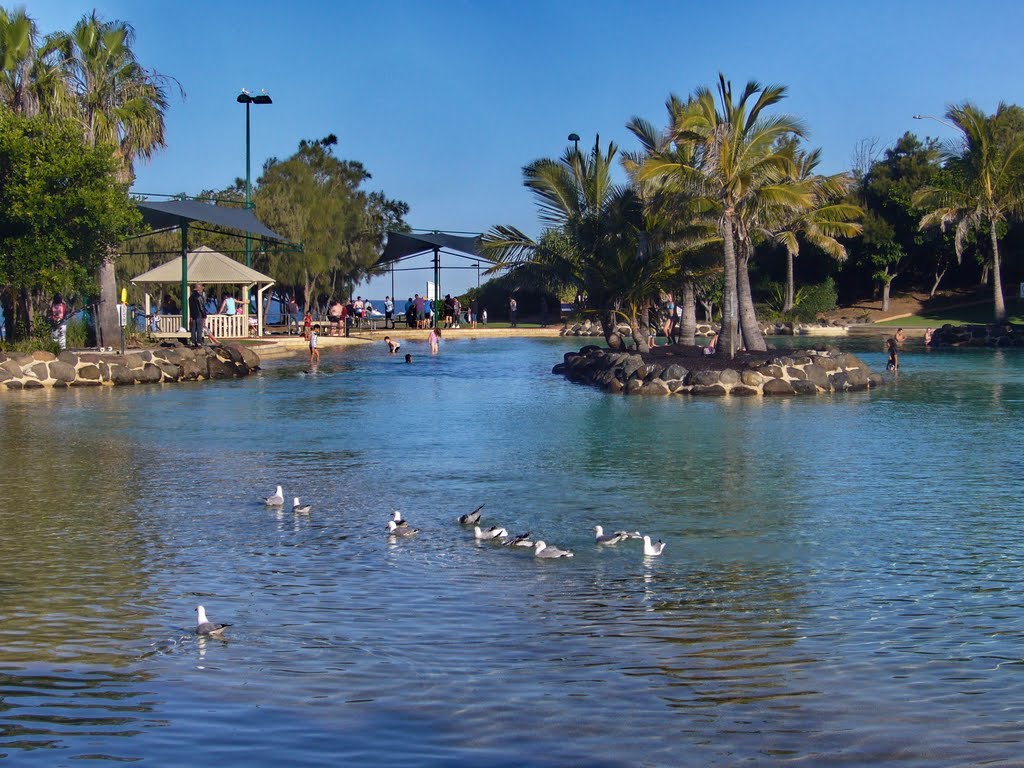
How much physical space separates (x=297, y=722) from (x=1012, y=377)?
27.9 metres

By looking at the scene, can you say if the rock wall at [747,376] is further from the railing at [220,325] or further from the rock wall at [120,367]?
the railing at [220,325]

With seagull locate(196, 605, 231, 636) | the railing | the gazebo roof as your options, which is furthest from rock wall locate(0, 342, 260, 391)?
seagull locate(196, 605, 231, 636)

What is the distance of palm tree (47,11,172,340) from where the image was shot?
31.8 metres

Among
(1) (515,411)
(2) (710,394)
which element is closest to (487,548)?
(1) (515,411)

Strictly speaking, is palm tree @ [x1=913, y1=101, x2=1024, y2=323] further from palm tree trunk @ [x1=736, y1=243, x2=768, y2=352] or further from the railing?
the railing

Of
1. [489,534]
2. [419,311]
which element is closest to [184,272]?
[419,311]

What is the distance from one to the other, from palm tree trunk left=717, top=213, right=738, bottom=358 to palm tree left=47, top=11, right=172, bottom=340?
51.2ft

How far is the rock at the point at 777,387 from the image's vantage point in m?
26.1

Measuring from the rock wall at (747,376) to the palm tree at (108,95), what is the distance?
1344cm

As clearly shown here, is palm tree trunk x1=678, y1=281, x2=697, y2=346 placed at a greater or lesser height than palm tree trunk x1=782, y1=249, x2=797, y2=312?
lesser

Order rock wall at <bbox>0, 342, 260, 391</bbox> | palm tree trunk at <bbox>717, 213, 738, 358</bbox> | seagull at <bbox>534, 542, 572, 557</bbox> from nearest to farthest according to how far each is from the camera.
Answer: seagull at <bbox>534, 542, 572, 557</bbox> < rock wall at <bbox>0, 342, 260, 391</bbox> < palm tree trunk at <bbox>717, 213, 738, 358</bbox>

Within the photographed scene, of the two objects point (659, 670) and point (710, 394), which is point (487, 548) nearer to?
point (659, 670)

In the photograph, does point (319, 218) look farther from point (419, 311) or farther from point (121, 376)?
point (121, 376)

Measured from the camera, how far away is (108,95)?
32.4 m
